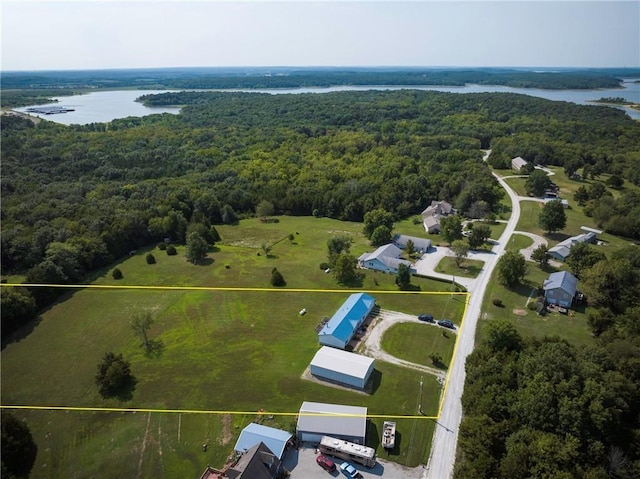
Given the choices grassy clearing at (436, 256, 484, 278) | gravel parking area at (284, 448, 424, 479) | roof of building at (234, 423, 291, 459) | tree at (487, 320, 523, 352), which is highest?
tree at (487, 320, 523, 352)

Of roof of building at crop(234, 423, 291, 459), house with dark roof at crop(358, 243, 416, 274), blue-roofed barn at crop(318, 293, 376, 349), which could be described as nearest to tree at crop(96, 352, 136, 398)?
roof of building at crop(234, 423, 291, 459)

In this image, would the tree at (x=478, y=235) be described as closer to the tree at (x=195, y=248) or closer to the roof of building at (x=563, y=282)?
the roof of building at (x=563, y=282)

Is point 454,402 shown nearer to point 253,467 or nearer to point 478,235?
point 253,467

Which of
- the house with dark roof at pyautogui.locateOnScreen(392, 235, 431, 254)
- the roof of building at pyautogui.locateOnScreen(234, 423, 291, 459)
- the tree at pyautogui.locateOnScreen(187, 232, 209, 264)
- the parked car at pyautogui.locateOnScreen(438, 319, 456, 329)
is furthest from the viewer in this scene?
the house with dark roof at pyautogui.locateOnScreen(392, 235, 431, 254)

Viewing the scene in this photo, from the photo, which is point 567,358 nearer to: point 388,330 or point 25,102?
point 388,330

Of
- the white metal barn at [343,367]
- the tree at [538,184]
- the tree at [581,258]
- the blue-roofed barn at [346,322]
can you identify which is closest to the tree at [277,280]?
the blue-roofed barn at [346,322]

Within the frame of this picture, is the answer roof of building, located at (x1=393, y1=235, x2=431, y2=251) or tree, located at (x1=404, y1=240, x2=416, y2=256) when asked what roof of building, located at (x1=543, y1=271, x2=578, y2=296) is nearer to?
roof of building, located at (x1=393, y1=235, x2=431, y2=251)

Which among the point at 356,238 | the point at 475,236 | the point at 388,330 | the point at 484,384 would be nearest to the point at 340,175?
the point at 356,238
